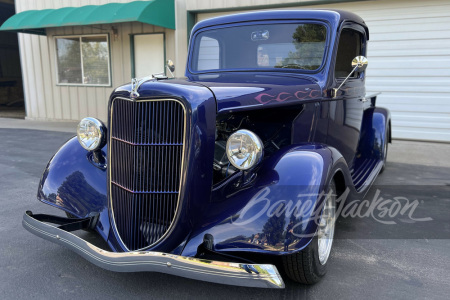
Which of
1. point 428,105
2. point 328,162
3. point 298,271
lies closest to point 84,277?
point 298,271

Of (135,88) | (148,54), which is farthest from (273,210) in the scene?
(148,54)

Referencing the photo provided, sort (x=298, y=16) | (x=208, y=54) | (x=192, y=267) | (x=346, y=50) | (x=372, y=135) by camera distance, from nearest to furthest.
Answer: (x=192, y=267) < (x=298, y=16) < (x=346, y=50) < (x=208, y=54) < (x=372, y=135)

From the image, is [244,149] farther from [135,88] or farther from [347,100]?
[347,100]

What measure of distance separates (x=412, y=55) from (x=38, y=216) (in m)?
7.26

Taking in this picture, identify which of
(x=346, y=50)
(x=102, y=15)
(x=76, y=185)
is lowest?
(x=76, y=185)

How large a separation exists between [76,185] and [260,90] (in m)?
1.49

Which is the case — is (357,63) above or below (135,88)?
above

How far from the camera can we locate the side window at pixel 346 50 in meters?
3.31

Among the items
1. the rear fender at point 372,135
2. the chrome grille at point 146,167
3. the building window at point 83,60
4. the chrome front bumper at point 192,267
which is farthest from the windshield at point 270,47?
the building window at point 83,60

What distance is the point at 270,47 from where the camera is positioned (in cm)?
324

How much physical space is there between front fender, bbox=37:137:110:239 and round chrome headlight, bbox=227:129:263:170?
0.98 metres

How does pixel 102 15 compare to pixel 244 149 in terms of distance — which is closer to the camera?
pixel 244 149

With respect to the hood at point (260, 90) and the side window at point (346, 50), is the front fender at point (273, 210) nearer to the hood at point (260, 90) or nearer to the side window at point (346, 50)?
the hood at point (260, 90)

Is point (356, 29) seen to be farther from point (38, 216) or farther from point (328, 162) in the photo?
point (38, 216)
